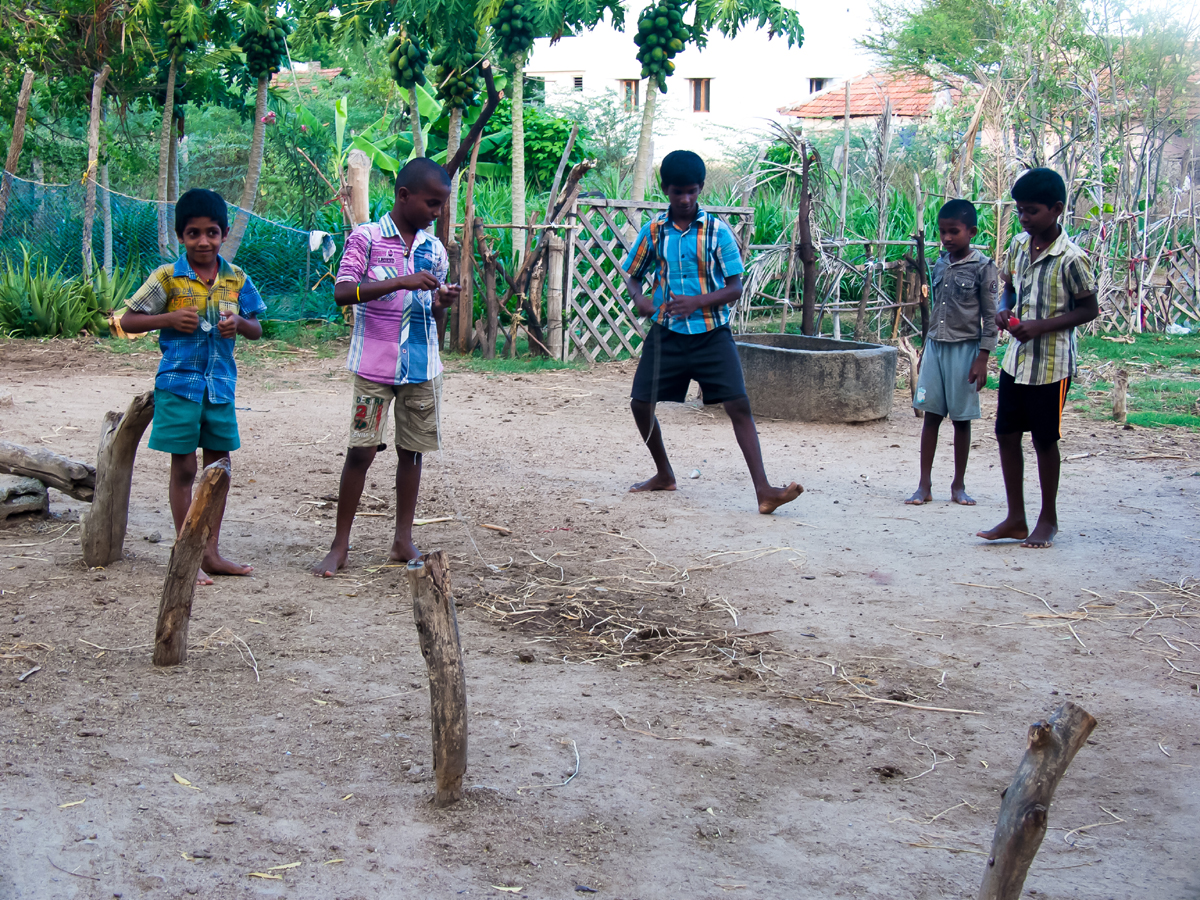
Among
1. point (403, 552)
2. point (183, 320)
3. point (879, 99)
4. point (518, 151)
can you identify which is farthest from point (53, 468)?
point (879, 99)

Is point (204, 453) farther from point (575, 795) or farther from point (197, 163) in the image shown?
point (197, 163)

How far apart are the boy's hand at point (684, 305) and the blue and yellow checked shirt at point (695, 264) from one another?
8cm

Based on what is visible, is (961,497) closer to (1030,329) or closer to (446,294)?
(1030,329)

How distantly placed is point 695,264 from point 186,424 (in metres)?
2.54

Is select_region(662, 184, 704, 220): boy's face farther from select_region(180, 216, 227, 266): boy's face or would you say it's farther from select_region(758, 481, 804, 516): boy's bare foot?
select_region(180, 216, 227, 266): boy's face

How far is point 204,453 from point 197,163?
872 inches

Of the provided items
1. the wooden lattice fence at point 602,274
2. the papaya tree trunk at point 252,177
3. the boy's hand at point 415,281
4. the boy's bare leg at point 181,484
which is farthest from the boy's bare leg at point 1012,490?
the papaya tree trunk at point 252,177

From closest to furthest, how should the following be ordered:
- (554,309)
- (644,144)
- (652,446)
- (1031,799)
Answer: (1031,799) → (652,446) → (554,309) → (644,144)

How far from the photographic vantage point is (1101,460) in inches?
261

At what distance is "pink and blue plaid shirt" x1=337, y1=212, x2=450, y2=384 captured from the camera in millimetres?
3910

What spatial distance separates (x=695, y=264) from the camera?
525cm

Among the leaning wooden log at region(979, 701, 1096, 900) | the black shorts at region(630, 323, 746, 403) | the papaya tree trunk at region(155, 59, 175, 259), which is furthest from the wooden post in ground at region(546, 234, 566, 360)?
the leaning wooden log at region(979, 701, 1096, 900)

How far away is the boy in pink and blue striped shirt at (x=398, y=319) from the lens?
3.82 m

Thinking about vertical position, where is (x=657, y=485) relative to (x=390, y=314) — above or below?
below
